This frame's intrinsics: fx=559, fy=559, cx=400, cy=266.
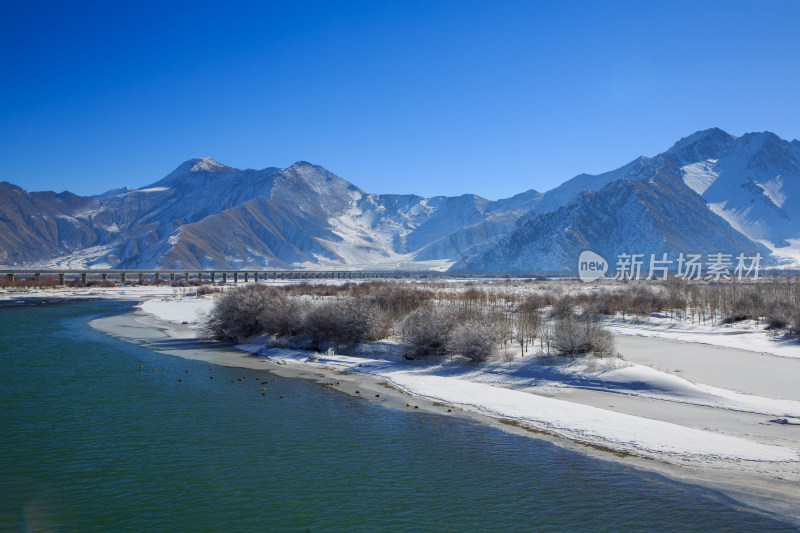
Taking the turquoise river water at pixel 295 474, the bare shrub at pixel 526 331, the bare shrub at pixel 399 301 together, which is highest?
the bare shrub at pixel 399 301

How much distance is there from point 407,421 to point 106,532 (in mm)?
8171

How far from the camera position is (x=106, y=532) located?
8.80 m

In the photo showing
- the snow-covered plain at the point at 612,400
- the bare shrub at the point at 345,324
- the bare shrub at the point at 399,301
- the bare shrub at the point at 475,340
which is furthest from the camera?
the bare shrub at the point at 399,301

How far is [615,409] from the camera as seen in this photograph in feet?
53.9

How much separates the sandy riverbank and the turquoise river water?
2.90 feet

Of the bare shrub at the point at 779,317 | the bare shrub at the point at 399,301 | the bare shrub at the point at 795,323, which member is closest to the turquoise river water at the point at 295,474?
the bare shrub at the point at 399,301

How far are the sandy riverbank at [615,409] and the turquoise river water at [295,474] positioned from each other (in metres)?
0.88

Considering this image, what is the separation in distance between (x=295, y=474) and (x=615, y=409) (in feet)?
32.3

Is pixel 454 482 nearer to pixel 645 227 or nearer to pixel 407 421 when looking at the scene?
pixel 407 421

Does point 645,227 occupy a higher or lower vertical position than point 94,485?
higher

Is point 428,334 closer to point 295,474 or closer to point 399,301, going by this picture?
point 399,301

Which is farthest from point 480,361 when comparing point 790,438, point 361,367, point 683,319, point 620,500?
point 683,319

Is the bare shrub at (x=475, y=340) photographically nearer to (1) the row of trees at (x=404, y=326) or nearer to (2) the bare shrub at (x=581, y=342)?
(1) the row of trees at (x=404, y=326)

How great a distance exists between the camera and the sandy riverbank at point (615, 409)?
11.5 m
